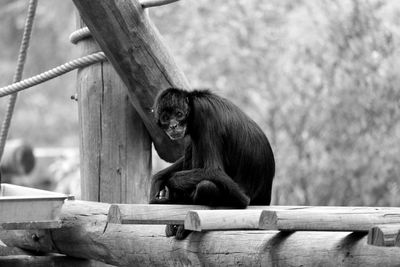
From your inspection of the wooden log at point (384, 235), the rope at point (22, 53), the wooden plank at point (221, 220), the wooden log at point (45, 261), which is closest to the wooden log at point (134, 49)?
the rope at point (22, 53)

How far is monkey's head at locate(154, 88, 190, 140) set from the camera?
5.48 metres

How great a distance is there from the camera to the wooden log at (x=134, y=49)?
5.48 m

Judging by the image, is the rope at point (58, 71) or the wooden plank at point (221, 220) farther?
the rope at point (58, 71)

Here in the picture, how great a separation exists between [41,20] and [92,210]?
1939 cm

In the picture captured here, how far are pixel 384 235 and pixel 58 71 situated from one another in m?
3.58

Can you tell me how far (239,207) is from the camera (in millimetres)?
5141

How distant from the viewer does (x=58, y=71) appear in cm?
619

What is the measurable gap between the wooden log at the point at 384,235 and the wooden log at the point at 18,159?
8.98 metres

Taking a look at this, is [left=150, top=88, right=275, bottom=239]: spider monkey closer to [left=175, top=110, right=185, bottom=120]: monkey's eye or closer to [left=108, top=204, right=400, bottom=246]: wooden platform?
[left=175, top=110, right=185, bottom=120]: monkey's eye

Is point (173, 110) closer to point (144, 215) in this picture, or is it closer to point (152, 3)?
point (152, 3)

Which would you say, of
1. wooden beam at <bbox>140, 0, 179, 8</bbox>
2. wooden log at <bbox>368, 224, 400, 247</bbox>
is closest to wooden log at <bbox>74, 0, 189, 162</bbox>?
wooden beam at <bbox>140, 0, 179, 8</bbox>

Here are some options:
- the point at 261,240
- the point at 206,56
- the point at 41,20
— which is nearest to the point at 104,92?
the point at 261,240

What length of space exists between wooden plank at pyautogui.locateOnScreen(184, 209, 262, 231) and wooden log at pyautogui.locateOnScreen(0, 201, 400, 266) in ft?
0.44

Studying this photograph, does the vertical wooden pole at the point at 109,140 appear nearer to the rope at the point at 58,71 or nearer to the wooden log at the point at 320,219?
the rope at the point at 58,71
